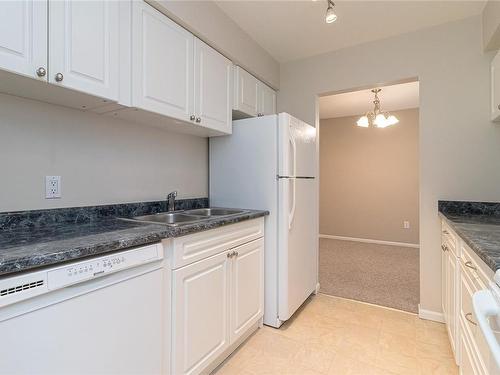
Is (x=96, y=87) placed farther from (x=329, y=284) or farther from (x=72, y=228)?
(x=329, y=284)

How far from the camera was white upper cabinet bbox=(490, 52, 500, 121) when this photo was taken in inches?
73.8

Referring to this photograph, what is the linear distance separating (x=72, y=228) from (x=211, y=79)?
1.32 meters

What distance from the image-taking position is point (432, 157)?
7.47 ft

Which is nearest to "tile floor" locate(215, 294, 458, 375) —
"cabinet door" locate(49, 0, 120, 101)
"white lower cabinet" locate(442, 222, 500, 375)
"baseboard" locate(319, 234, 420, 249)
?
"white lower cabinet" locate(442, 222, 500, 375)

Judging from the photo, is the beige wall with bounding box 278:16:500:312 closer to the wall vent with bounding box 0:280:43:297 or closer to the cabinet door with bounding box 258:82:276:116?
the cabinet door with bounding box 258:82:276:116

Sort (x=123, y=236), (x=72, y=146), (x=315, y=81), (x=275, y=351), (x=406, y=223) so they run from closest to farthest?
(x=123, y=236), (x=72, y=146), (x=275, y=351), (x=315, y=81), (x=406, y=223)

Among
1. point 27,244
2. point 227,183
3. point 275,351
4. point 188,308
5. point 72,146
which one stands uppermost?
point 72,146

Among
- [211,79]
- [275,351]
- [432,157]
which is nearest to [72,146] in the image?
[211,79]

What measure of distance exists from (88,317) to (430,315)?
98.7 inches

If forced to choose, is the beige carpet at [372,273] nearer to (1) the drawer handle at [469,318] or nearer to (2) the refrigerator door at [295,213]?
(2) the refrigerator door at [295,213]

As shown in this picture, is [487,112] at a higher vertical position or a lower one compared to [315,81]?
lower

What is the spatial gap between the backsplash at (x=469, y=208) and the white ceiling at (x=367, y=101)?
188 cm

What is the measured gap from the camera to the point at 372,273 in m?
3.38

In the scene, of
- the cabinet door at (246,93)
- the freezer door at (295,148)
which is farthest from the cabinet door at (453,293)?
the cabinet door at (246,93)
